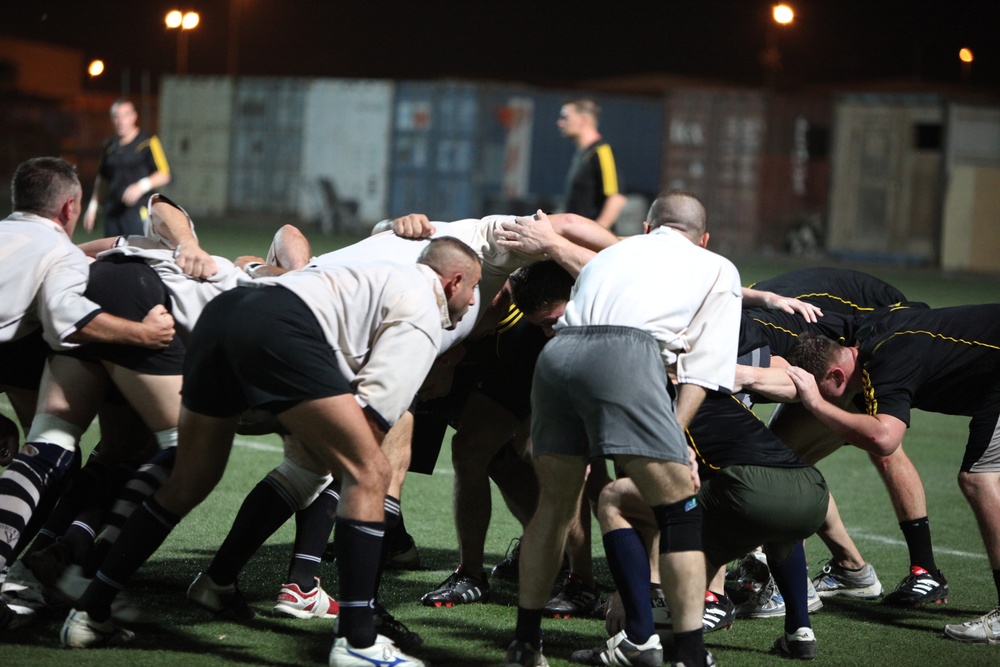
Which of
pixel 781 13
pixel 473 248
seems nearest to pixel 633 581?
pixel 473 248

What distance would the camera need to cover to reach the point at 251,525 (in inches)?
184

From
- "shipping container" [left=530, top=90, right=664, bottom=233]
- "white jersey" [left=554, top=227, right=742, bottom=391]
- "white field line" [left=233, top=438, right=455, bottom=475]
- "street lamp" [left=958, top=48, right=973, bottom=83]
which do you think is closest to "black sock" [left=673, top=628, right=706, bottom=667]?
"white jersey" [left=554, top=227, right=742, bottom=391]

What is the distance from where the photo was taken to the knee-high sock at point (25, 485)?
4430 millimetres

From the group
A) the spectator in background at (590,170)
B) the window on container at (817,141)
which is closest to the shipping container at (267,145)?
the window on container at (817,141)

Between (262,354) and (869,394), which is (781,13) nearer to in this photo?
(869,394)

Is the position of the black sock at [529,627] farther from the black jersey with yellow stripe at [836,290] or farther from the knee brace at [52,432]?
the black jersey with yellow stripe at [836,290]

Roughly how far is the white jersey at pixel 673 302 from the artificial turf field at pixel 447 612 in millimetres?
1161

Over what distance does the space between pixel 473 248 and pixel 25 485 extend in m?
2.00

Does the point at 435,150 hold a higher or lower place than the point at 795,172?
higher

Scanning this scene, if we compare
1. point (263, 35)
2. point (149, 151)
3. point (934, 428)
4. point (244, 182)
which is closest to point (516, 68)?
point (263, 35)

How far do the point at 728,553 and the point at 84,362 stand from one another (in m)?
2.56

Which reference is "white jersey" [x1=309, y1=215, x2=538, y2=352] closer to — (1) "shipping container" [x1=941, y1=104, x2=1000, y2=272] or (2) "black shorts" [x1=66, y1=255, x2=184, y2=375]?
(2) "black shorts" [x1=66, y1=255, x2=184, y2=375]

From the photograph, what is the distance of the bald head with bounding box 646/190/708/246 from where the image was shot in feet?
14.9

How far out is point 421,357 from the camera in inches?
162
